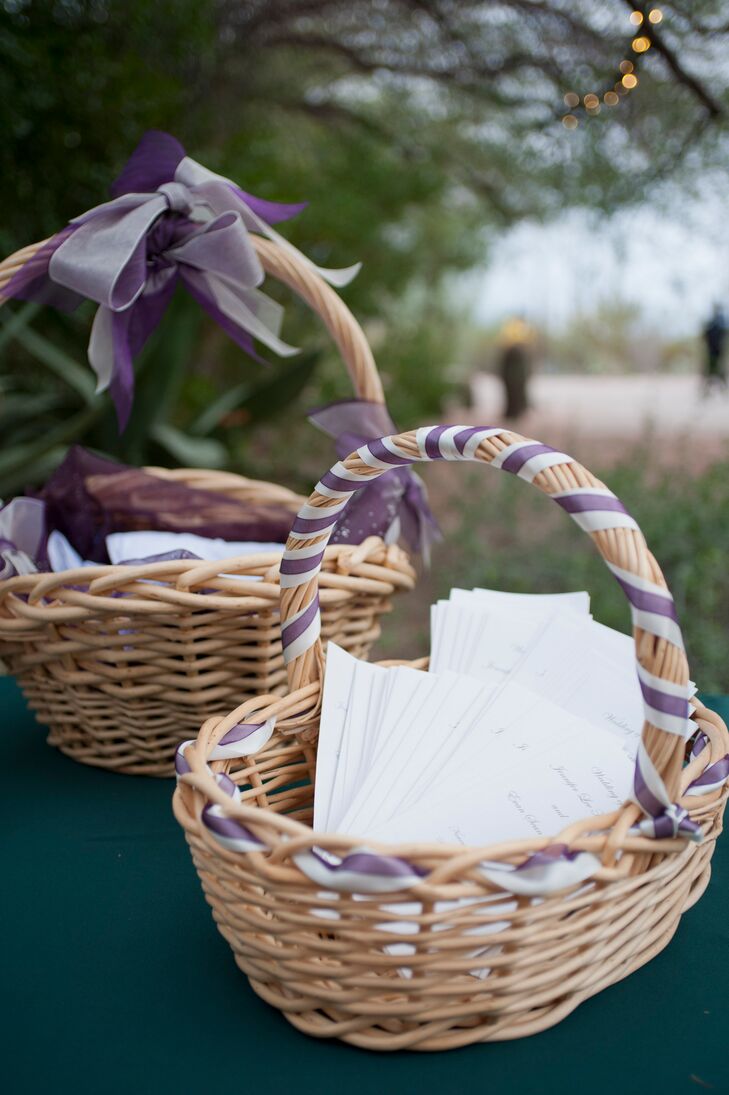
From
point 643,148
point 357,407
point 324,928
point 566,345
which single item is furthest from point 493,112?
point 324,928

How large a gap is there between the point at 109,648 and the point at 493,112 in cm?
309

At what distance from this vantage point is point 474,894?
0.39 m

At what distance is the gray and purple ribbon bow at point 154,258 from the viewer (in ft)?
2.50

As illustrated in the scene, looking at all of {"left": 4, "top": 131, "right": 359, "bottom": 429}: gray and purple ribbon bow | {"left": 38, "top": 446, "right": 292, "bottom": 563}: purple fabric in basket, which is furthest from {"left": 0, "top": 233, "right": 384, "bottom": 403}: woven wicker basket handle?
{"left": 38, "top": 446, "right": 292, "bottom": 563}: purple fabric in basket

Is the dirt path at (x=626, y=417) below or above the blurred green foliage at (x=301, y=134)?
below

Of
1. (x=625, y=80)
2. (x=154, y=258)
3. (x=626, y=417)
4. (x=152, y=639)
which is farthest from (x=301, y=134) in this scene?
(x=152, y=639)

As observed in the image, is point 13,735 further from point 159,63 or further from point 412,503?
point 159,63

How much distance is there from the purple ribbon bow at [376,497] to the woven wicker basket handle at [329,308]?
0.06 feet

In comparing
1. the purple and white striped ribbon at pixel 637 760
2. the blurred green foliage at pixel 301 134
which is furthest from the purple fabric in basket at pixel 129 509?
the blurred green foliage at pixel 301 134

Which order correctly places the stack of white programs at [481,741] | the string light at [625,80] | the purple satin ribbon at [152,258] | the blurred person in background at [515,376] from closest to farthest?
the stack of white programs at [481,741]
the purple satin ribbon at [152,258]
the string light at [625,80]
the blurred person in background at [515,376]

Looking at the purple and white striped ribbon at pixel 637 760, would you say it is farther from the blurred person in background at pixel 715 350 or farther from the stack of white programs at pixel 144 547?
the blurred person in background at pixel 715 350

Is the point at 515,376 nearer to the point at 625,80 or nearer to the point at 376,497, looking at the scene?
the point at 625,80

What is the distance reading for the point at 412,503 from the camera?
2.86ft

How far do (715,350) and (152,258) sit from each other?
2711mm
